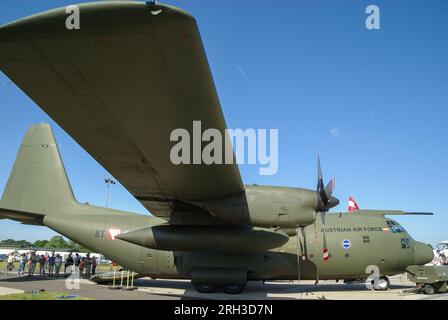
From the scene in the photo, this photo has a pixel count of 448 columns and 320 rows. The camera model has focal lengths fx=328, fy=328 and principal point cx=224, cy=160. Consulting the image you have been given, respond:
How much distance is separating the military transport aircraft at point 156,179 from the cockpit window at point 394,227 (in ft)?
0.16

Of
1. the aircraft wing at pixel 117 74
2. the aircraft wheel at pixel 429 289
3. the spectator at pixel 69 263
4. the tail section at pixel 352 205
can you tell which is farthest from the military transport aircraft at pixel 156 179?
the tail section at pixel 352 205

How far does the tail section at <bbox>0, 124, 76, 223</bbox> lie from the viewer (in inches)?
569

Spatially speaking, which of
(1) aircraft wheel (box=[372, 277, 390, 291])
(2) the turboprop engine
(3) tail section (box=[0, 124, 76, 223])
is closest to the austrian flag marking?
(1) aircraft wheel (box=[372, 277, 390, 291])

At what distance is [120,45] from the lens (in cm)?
358

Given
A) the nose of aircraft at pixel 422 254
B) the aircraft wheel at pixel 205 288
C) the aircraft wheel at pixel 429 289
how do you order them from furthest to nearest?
the nose of aircraft at pixel 422 254 → the aircraft wheel at pixel 429 289 → the aircraft wheel at pixel 205 288

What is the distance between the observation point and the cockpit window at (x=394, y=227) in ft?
45.6

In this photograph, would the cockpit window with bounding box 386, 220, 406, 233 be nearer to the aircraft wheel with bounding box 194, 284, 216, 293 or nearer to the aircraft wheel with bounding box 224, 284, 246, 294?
the aircraft wheel with bounding box 224, 284, 246, 294

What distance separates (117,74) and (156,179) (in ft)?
14.6

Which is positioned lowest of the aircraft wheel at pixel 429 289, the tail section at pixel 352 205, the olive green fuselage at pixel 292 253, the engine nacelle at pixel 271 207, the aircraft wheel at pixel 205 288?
the aircraft wheel at pixel 205 288

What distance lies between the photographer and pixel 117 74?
4090 millimetres

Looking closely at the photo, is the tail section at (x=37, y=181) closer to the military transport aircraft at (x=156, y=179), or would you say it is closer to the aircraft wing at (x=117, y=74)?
the military transport aircraft at (x=156, y=179)

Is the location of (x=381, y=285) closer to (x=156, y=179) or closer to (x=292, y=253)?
(x=292, y=253)

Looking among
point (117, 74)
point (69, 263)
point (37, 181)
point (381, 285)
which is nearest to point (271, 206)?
point (117, 74)
